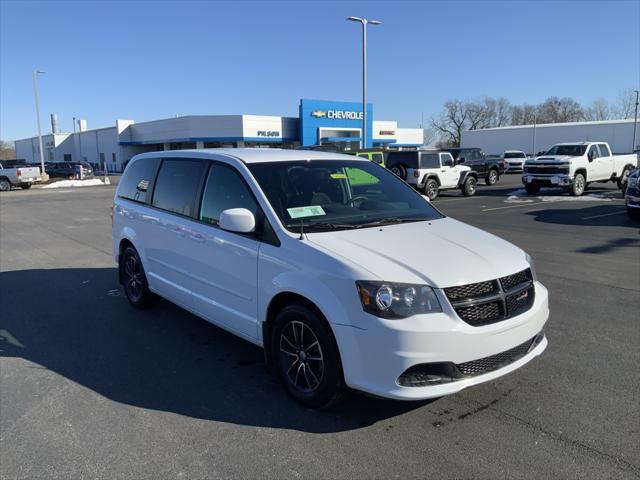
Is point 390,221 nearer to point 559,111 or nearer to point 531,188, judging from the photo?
point 531,188

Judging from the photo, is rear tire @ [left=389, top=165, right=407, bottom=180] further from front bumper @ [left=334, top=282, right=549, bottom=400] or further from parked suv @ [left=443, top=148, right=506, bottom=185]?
front bumper @ [left=334, top=282, right=549, bottom=400]

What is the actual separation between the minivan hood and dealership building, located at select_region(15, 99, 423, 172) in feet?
139

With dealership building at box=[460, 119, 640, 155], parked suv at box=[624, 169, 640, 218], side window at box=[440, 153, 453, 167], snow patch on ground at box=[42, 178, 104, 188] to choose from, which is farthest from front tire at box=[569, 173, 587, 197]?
dealership building at box=[460, 119, 640, 155]

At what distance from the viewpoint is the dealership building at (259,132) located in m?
53.7

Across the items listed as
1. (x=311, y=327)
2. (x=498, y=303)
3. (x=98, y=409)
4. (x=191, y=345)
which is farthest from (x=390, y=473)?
(x=191, y=345)

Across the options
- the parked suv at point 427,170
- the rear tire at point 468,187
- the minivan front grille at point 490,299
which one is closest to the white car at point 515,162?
the rear tire at point 468,187

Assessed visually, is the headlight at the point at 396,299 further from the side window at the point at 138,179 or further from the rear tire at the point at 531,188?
the rear tire at the point at 531,188

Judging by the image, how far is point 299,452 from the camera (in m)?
3.19

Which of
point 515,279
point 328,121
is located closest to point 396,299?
point 515,279

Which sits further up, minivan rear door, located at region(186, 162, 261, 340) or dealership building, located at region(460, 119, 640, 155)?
dealership building, located at region(460, 119, 640, 155)

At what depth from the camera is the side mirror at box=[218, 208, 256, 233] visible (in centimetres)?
388

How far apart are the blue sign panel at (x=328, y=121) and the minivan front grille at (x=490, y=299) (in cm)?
5182

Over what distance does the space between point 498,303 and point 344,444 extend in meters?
1.33

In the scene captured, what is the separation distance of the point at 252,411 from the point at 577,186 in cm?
2139
